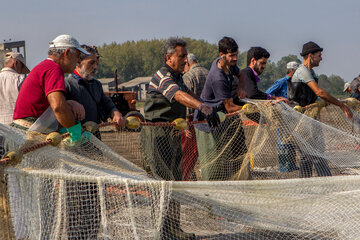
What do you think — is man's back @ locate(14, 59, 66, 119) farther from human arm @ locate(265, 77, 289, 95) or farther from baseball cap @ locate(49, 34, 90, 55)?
human arm @ locate(265, 77, 289, 95)

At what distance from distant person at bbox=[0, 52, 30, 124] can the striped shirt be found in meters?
1.75

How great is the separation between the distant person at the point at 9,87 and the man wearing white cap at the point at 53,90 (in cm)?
203

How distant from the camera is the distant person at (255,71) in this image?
20.1ft

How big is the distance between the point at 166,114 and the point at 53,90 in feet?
5.53

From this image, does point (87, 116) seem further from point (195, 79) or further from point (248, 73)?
point (195, 79)

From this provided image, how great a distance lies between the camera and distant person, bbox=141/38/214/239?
4.89 metres

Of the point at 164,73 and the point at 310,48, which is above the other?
the point at 310,48

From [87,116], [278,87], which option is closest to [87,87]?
[87,116]

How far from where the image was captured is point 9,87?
5.97 metres

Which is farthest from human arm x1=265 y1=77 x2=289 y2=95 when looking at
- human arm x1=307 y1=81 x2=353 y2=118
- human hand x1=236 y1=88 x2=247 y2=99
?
human hand x1=236 y1=88 x2=247 y2=99

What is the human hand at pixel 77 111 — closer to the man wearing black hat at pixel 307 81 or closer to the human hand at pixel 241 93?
the human hand at pixel 241 93

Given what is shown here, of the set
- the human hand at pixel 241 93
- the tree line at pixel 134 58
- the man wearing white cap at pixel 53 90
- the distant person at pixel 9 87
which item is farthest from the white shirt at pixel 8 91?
the tree line at pixel 134 58

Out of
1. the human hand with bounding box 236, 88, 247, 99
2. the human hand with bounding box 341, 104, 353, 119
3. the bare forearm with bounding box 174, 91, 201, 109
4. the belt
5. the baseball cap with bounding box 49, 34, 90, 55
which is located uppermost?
the baseball cap with bounding box 49, 34, 90, 55

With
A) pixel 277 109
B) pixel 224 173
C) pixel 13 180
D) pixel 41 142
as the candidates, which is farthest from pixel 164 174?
pixel 13 180
